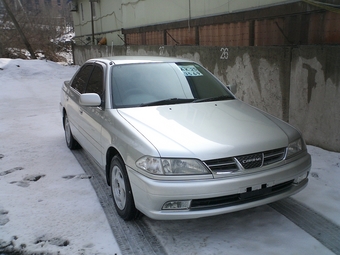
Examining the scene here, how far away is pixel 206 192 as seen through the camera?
9.67ft

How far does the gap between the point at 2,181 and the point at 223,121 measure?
308 centimetres

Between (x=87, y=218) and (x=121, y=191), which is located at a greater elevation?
(x=121, y=191)

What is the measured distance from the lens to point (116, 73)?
14.4 ft

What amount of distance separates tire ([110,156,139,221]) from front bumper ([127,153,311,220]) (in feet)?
0.49

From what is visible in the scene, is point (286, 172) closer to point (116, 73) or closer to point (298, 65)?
point (116, 73)

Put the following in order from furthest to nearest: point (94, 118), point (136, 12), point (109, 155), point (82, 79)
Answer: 1. point (136, 12)
2. point (82, 79)
3. point (94, 118)
4. point (109, 155)

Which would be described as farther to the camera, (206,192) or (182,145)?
(182,145)

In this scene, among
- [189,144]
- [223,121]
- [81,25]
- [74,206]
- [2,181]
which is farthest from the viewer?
[81,25]

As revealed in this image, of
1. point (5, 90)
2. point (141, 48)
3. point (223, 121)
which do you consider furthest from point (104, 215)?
point (5, 90)

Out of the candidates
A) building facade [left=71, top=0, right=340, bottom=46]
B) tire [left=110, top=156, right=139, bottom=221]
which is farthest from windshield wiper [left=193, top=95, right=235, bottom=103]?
building facade [left=71, top=0, right=340, bottom=46]

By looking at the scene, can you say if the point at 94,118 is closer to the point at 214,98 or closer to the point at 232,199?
the point at 214,98

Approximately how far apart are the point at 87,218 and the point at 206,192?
4.69ft

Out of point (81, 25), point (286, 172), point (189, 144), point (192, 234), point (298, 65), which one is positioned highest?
point (81, 25)

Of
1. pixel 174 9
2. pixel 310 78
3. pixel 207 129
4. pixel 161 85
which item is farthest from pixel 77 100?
pixel 174 9
